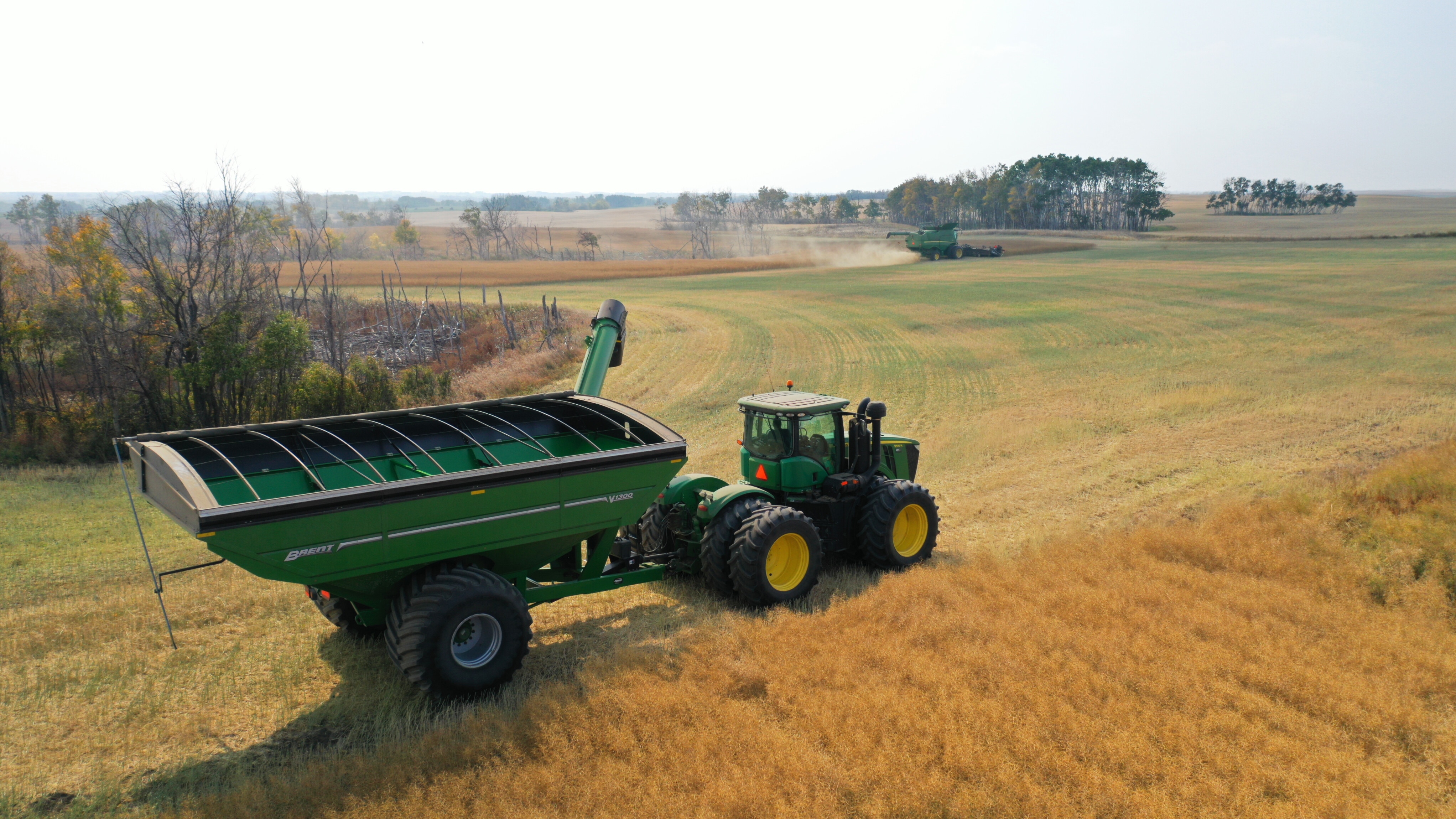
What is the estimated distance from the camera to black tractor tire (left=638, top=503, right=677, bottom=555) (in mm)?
10617

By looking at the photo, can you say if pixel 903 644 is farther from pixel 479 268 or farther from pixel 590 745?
pixel 479 268

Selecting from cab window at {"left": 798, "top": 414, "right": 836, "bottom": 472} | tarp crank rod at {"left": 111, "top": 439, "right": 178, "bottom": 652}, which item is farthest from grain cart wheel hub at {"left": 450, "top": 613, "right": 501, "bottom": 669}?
cab window at {"left": 798, "top": 414, "right": 836, "bottom": 472}

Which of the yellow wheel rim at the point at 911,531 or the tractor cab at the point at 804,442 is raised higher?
the tractor cab at the point at 804,442

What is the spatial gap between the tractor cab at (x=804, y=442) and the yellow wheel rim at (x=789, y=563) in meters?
0.88

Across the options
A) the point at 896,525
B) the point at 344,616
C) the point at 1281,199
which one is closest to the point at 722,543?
the point at 896,525

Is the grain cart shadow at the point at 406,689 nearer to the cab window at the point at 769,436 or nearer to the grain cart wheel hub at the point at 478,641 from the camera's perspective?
the grain cart wheel hub at the point at 478,641

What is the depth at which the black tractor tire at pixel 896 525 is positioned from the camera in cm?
1077

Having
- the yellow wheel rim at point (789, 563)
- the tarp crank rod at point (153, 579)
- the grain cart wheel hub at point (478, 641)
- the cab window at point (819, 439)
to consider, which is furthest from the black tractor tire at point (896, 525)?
the tarp crank rod at point (153, 579)

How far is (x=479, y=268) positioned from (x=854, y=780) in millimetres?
77045

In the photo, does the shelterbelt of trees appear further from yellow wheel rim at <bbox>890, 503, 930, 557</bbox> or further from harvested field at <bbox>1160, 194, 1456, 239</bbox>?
yellow wheel rim at <bbox>890, 503, 930, 557</bbox>

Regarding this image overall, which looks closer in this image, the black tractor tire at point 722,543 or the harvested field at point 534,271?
the black tractor tire at point 722,543

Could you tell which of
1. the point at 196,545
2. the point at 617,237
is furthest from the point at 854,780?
the point at 617,237

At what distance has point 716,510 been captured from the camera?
32.6 feet

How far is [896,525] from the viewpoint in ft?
36.7
